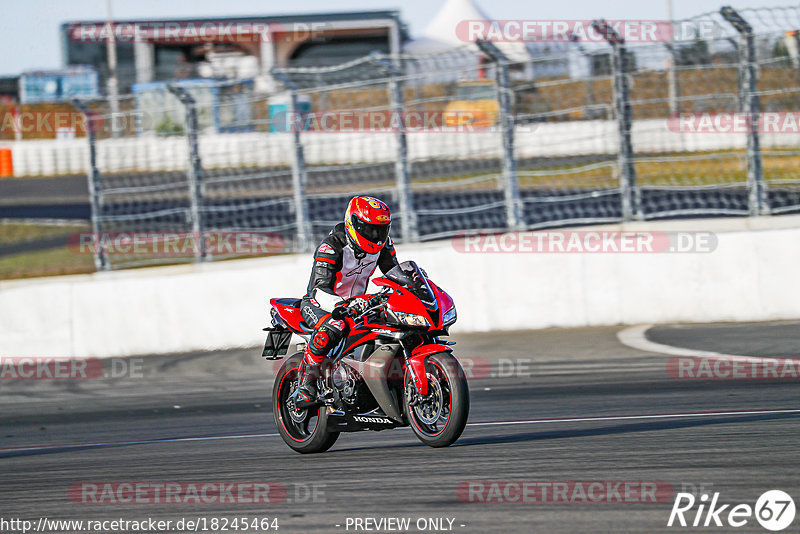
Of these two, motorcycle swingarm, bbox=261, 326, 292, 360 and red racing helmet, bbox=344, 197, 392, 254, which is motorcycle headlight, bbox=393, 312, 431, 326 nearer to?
red racing helmet, bbox=344, 197, 392, 254

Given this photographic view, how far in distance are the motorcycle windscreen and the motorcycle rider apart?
0.23 metres

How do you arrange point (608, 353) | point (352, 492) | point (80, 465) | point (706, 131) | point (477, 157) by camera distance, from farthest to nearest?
point (477, 157), point (706, 131), point (608, 353), point (80, 465), point (352, 492)

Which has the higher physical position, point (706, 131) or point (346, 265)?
point (706, 131)

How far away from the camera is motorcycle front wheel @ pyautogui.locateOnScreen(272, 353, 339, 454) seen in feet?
22.5

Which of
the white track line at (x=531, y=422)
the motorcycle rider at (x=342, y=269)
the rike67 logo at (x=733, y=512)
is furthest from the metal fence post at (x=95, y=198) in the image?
the rike67 logo at (x=733, y=512)

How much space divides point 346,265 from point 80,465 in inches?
79.9

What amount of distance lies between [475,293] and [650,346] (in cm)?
217

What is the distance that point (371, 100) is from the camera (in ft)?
42.5

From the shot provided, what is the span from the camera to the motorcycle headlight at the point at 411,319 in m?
6.29

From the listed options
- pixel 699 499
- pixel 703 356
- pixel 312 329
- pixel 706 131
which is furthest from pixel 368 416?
pixel 706 131

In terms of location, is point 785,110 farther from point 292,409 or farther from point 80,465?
point 80,465

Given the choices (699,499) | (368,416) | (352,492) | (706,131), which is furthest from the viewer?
(706,131)

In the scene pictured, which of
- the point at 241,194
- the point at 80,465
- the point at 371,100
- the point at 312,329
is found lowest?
the point at 80,465

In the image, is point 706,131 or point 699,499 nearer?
point 699,499
